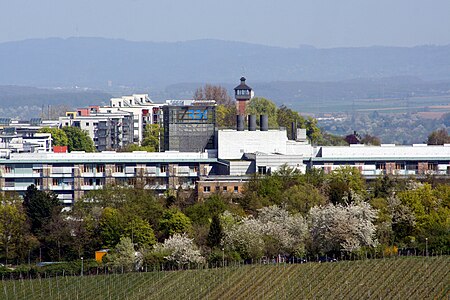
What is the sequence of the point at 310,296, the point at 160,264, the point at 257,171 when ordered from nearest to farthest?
the point at 310,296 < the point at 160,264 < the point at 257,171

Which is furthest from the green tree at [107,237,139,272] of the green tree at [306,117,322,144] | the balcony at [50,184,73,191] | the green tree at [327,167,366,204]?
the green tree at [306,117,322,144]

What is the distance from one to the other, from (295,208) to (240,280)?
13918 mm

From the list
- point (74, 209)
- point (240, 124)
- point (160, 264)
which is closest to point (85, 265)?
point (160, 264)

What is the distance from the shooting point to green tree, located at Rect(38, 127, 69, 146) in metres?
107

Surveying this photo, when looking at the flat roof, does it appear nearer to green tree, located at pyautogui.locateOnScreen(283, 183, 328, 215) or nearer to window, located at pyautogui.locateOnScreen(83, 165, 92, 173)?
window, located at pyautogui.locateOnScreen(83, 165, 92, 173)

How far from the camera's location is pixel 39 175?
75375 mm

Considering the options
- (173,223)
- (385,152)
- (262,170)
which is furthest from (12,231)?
(385,152)

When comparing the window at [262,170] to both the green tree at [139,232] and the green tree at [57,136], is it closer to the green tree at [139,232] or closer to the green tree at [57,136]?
the green tree at [139,232]

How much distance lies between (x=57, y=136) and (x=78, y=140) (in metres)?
3.37

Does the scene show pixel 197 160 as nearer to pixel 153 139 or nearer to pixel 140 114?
pixel 153 139

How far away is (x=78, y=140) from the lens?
11125cm

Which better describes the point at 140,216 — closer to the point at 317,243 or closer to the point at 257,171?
the point at 317,243

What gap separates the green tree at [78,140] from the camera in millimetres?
109375

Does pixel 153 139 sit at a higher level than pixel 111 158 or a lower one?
higher
